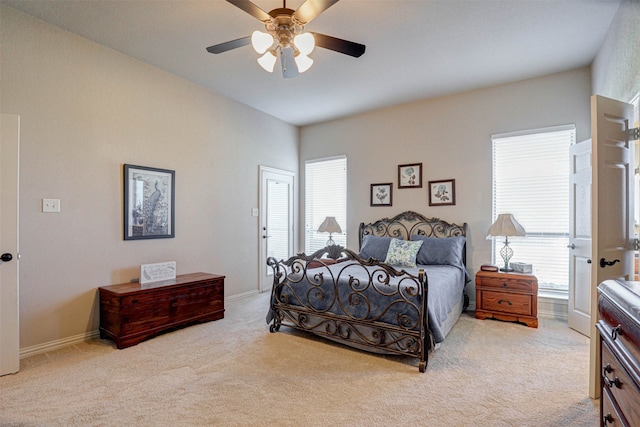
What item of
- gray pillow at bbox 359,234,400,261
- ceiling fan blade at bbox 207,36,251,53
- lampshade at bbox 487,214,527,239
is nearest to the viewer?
ceiling fan blade at bbox 207,36,251,53

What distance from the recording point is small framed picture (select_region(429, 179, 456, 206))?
4.61m

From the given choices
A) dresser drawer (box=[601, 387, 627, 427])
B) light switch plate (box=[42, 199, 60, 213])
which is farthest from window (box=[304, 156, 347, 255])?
dresser drawer (box=[601, 387, 627, 427])

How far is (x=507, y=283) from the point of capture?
377cm

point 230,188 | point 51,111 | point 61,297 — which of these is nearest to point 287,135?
point 230,188

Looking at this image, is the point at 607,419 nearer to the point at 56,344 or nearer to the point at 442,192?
the point at 442,192

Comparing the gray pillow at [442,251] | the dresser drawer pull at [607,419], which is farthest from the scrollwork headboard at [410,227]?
the dresser drawer pull at [607,419]

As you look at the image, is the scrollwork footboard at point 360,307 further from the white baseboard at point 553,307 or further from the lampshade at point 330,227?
the white baseboard at point 553,307

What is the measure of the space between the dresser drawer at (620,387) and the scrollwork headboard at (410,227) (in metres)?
3.17

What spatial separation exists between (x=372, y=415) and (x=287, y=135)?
4.79 metres

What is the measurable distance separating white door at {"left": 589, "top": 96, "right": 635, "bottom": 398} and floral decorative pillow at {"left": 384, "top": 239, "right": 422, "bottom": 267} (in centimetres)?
200

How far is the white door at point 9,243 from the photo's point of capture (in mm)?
2473

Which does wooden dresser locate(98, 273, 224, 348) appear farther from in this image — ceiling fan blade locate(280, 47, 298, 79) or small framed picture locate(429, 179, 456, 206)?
small framed picture locate(429, 179, 456, 206)

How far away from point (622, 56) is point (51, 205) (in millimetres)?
5083

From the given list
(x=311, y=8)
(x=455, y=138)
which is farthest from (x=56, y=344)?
(x=455, y=138)
